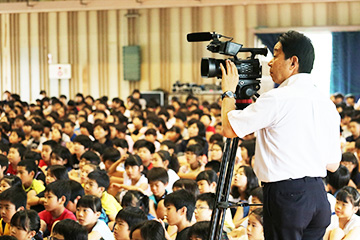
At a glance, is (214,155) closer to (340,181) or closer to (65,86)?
(340,181)

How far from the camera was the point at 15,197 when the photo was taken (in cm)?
503

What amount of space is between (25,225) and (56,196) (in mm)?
695

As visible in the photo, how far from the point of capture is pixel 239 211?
521cm

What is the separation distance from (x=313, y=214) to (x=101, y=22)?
550 inches

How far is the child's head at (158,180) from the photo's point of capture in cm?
555

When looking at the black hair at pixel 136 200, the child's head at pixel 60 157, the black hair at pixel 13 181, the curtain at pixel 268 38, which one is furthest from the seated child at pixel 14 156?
the curtain at pixel 268 38

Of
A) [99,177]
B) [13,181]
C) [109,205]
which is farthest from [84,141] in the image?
[109,205]

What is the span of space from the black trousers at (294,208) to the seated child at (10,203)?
9.98ft

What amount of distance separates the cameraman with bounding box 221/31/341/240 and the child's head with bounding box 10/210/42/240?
7.97ft

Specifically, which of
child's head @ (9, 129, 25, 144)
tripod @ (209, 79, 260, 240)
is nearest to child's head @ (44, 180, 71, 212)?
tripod @ (209, 79, 260, 240)

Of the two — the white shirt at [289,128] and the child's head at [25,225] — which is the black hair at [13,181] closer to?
the child's head at [25,225]

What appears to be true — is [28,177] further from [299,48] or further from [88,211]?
[299,48]

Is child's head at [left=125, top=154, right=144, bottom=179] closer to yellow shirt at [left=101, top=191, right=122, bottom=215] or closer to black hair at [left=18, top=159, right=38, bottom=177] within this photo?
yellow shirt at [left=101, top=191, right=122, bottom=215]

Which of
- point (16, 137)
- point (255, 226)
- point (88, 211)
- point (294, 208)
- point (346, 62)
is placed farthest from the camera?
point (346, 62)
